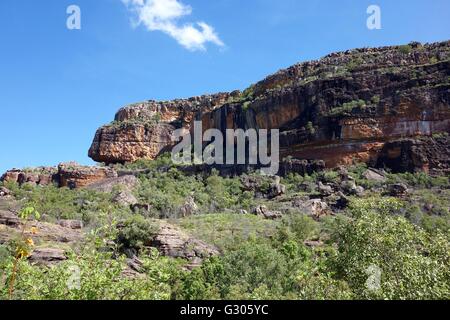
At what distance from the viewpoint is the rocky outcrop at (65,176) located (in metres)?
53.4

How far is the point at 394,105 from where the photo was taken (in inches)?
1877

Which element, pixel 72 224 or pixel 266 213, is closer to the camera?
pixel 72 224

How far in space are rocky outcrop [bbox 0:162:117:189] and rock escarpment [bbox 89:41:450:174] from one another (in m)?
18.8

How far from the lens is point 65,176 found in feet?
178

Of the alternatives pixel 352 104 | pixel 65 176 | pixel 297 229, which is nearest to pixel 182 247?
pixel 297 229

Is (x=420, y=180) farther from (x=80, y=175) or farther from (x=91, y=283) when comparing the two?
(x=91, y=283)

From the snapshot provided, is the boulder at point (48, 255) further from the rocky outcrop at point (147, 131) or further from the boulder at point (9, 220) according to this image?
the rocky outcrop at point (147, 131)

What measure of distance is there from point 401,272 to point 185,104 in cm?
6645

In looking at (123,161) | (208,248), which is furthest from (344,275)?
(123,161)

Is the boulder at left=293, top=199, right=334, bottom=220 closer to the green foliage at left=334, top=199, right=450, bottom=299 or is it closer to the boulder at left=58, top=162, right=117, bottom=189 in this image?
the green foliage at left=334, top=199, right=450, bottom=299

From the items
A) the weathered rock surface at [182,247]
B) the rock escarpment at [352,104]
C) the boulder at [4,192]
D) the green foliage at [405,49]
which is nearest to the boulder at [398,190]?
the rock escarpment at [352,104]

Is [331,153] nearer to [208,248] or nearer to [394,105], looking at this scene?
[394,105]

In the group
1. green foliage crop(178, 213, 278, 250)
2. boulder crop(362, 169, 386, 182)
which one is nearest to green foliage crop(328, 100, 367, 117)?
boulder crop(362, 169, 386, 182)

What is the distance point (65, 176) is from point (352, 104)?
35.0 metres
